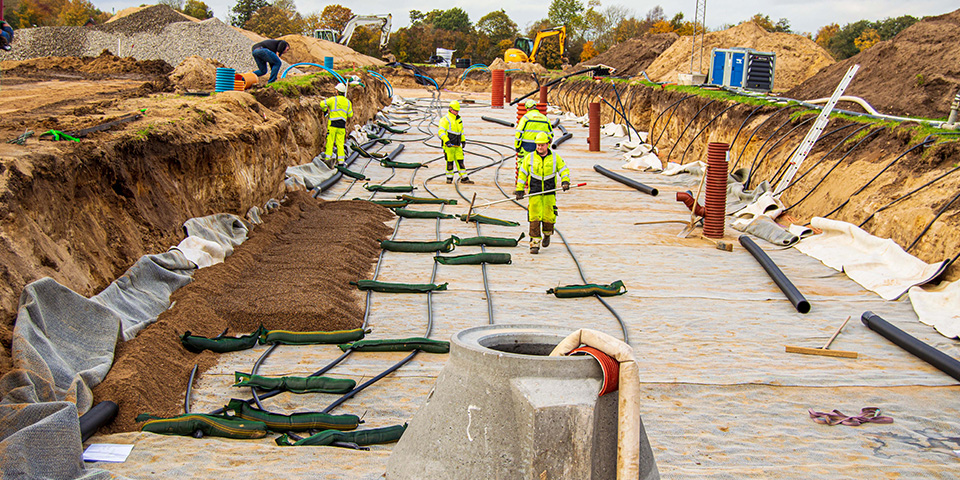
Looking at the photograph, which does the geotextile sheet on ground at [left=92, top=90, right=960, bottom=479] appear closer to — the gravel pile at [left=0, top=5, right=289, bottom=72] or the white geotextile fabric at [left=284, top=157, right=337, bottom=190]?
the white geotextile fabric at [left=284, top=157, right=337, bottom=190]

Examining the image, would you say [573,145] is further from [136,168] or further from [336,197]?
[136,168]

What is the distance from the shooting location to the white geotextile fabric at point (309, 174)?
13484 mm

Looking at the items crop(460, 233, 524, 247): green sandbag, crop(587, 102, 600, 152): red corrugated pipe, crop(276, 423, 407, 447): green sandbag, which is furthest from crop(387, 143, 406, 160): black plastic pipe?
crop(276, 423, 407, 447): green sandbag

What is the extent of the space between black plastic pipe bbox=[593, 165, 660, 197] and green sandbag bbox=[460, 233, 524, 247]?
541cm

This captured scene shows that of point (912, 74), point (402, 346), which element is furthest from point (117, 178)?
point (912, 74)

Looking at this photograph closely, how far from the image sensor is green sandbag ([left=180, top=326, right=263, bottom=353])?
19.6 feet

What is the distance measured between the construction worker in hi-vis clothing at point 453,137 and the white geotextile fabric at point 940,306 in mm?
9283

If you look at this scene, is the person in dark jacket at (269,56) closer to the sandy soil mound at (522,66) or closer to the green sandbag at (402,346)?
the green sandbag at (402,346)

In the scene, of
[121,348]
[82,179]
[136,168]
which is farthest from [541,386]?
[136,168]

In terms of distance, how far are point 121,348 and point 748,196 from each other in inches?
465

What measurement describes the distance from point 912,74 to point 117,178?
1669 cm

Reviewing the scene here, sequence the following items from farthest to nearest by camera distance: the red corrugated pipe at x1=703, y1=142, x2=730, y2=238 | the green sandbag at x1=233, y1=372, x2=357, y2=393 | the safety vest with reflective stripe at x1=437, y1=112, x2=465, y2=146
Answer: the safety vest with reflective stripe at x1=437, y1=112, x2=465, y2=146
the red corrugated pipe at x1=703, y1=142, x2=730, y2=238
the green sandbag at x1=233, y1=372, x2=357, y2=393

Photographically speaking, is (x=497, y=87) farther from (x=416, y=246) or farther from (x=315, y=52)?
(x=416, y=246)

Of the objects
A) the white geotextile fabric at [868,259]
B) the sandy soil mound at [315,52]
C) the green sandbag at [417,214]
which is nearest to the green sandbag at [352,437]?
the white geotextile fabric at [868,259]
